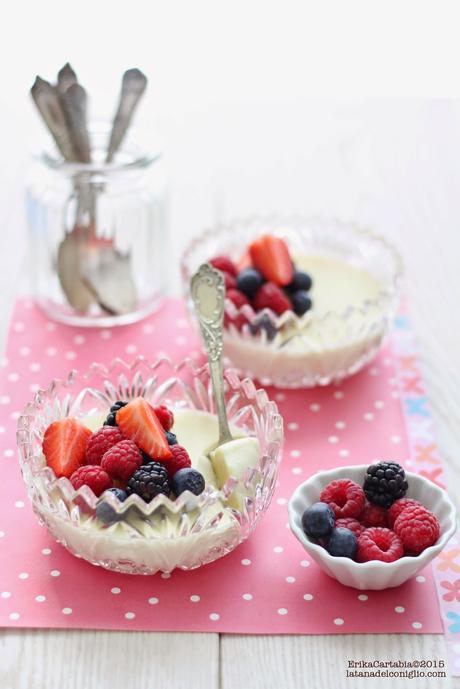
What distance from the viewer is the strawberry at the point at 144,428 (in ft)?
5.20

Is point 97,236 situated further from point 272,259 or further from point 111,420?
point 111,420

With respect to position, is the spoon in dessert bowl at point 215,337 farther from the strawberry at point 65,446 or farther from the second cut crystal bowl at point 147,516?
the strawberry at point 65,446

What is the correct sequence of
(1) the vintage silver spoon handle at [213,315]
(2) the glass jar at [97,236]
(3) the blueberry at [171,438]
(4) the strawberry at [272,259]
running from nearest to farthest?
(3) the blueberry at [171,438] < (1) the vintage silver spoon handle at [213,315] < (4) the strawberry at [272,259] < (2) the glass jar at [97,236]

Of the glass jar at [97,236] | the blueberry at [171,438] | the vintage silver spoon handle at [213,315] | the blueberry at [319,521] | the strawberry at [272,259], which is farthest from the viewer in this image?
the glass jar at [97,236]

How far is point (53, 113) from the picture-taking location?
2053 mm

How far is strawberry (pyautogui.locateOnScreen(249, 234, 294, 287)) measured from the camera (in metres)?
2.07

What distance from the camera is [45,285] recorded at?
7.40 ft

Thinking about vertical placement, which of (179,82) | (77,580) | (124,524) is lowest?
(77,580)

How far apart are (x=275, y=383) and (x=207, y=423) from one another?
27cm

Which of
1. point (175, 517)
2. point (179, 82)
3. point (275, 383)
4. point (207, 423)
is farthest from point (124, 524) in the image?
point (179, 82)

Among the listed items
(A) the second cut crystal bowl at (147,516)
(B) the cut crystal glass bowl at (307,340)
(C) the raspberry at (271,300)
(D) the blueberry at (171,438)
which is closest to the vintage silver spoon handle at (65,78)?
(B) the cut crystal glass bowl at (307,340)

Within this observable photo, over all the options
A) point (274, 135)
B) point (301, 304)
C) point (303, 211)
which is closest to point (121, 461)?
point (301, 304)

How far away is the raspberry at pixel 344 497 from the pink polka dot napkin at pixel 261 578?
3.7 inches

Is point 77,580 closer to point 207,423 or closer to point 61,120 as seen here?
point 207,423
